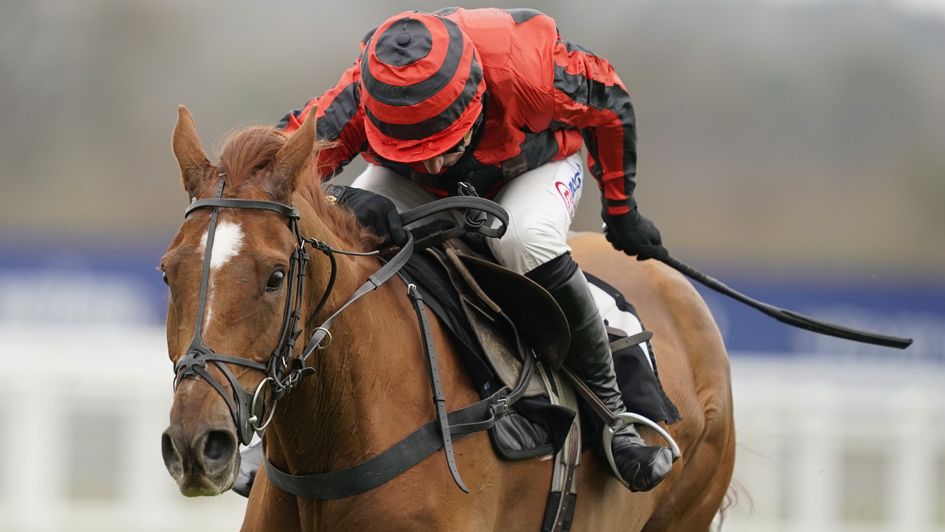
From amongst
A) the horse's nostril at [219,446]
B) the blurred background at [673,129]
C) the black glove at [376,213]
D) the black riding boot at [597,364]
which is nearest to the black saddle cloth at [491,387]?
the black glove at [376,213]

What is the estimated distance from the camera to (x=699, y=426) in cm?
534

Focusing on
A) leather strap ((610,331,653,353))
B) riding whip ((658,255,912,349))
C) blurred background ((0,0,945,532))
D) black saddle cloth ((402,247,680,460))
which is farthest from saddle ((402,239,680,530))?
blurred background ((0,0,945,532))

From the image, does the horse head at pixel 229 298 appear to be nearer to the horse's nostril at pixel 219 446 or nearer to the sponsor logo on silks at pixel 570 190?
the horse's nostril at pixel 219 446

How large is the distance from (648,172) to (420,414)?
14.4 m

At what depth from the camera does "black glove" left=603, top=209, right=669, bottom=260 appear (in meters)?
4.92

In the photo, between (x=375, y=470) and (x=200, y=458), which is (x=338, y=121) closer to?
(x=375, y=470)

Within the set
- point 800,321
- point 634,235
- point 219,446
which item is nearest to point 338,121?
point 634,235

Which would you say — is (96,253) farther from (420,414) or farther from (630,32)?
(420,414)

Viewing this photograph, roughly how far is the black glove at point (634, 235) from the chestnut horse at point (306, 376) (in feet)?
2.30

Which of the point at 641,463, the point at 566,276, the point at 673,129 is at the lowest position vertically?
the point at 673,129

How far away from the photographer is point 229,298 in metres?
3.10

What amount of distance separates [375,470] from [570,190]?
1.39 metres

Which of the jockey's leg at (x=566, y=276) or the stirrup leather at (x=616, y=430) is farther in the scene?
the stirrup leather at (x=616, y=430)

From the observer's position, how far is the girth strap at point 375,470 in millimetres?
3629
